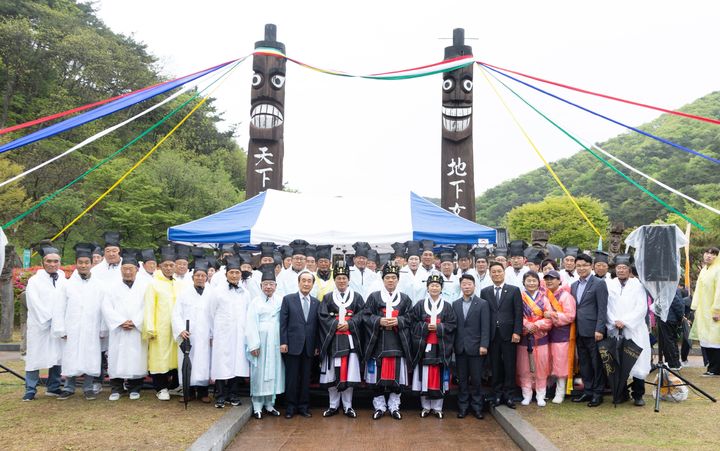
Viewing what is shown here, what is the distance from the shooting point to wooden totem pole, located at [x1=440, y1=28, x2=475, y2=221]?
1479 centimetres

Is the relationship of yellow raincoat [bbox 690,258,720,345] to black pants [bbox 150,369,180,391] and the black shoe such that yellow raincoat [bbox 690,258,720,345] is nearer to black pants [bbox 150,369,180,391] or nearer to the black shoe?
the black shoe

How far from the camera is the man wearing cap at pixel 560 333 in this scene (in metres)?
8.03

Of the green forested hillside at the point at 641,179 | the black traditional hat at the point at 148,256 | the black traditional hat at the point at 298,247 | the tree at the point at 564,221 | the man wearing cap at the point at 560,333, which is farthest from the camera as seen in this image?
the tree at the point at 564,221

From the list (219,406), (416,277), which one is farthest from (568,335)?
(219,406)

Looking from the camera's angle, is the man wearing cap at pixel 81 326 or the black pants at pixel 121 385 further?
the black pants at pixel 121 385

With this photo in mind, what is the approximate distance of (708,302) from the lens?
10234mm

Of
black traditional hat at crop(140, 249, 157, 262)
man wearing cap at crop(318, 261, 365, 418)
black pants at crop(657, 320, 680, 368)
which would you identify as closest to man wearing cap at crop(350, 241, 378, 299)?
man wearing cap at crop(318, 261, 365, 418)

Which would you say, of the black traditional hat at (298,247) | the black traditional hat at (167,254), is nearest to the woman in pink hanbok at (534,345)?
the black traditional hat at (298,247)

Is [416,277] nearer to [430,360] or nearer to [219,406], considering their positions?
[430,360]

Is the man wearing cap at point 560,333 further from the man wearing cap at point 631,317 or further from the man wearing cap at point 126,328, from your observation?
the man wearing cap at point 126,328

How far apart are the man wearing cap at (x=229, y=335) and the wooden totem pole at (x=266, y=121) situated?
690 cm

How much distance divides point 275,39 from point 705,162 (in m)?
35.8

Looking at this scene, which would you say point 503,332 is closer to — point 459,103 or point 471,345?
point 471,345

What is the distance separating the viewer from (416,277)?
944 centimetres
